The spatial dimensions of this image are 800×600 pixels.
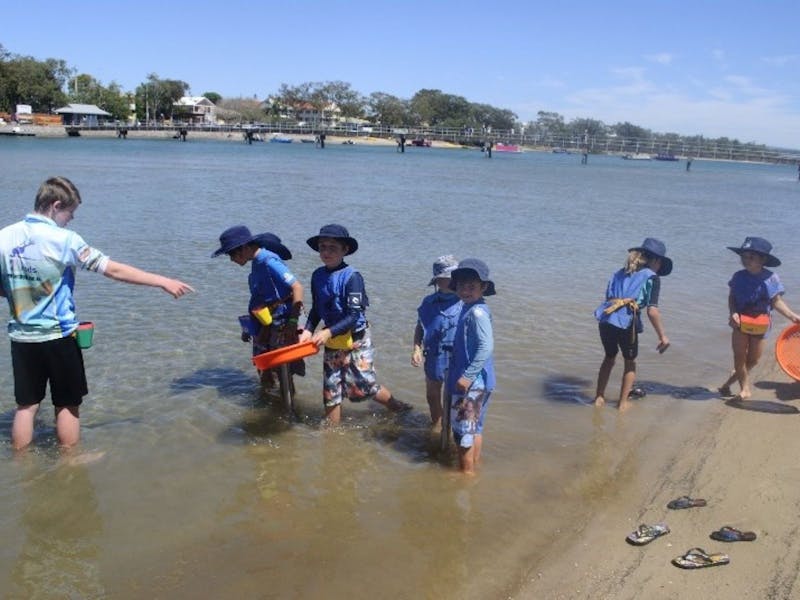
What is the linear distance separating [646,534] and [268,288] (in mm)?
3741

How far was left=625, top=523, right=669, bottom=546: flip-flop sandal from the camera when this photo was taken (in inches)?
182

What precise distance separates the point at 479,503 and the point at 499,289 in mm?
8148

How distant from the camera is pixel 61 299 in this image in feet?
17.0

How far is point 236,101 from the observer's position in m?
188

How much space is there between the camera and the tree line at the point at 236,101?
11350cm

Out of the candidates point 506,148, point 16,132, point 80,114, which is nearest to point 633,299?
point 16,132

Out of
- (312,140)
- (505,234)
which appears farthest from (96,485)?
(312,140)

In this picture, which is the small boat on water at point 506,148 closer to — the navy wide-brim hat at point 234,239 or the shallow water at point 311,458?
the shallow water at point 311,458

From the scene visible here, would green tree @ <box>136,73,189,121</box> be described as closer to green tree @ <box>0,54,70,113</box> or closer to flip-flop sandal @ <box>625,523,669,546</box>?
green tree @ <box>0,54,70,113</box>

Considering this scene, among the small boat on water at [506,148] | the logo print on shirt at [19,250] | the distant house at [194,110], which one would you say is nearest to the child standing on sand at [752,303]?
the logo print on shirt at [19,250]

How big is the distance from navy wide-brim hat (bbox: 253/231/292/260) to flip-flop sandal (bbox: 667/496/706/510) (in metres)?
3.91

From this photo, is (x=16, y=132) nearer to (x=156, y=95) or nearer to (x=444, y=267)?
(x=156, y=95)

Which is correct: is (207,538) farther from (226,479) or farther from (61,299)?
(61,299)

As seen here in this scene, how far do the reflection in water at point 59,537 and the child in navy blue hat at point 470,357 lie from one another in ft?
8.74
